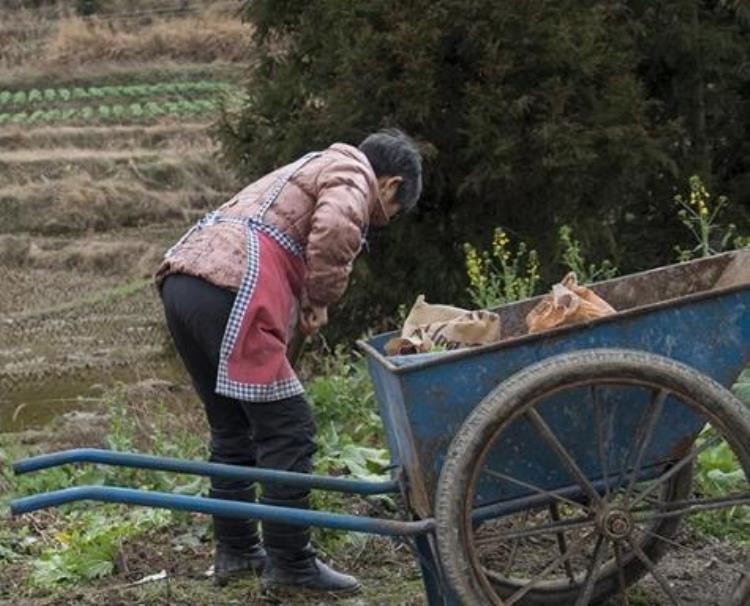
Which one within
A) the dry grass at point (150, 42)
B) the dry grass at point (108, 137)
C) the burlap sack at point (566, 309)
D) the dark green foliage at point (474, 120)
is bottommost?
the dry grass at point (108, 137)

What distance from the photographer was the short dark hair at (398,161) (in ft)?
14.9

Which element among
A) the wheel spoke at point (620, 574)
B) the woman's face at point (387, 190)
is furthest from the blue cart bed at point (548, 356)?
the woman's face at point (387, 190)

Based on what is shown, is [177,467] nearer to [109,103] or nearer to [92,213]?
[92,213]

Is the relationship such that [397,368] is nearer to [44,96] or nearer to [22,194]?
[22,194]

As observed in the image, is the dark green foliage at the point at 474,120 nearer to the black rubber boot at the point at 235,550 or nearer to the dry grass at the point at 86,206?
the black rubber boot at the point at 235,550

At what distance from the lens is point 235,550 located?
16.3ft

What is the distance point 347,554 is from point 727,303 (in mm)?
1876

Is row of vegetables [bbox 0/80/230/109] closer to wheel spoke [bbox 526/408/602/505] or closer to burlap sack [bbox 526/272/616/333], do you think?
burlap sack [bbox 526/272/616/333]

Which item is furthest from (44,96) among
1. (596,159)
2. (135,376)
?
(596,159)

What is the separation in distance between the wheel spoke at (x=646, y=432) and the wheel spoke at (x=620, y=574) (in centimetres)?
17

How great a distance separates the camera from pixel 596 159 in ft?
43.2

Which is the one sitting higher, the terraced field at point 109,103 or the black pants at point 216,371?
the black pants at point 216,371

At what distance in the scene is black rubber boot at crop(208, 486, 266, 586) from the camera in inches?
195

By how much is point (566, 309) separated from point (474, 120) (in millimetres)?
8785
